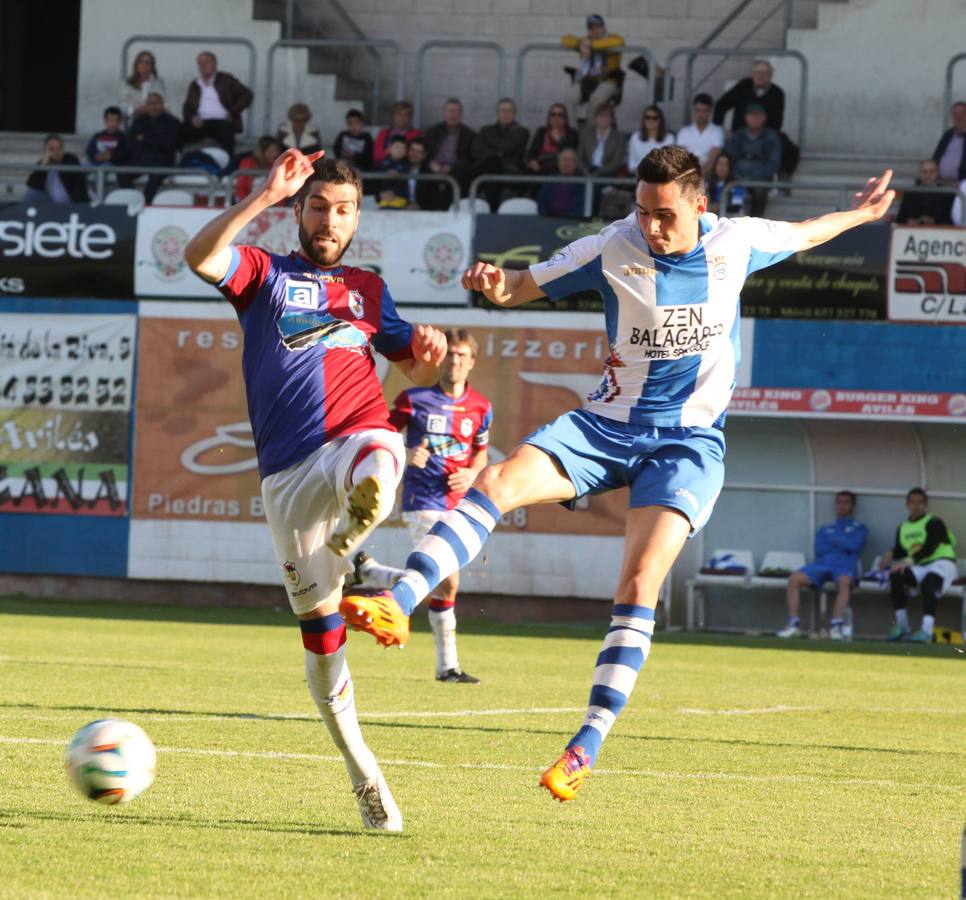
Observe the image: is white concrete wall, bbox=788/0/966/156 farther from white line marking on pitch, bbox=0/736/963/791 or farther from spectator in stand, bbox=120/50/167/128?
white line marking on pitch, bbox=0/736/963/791

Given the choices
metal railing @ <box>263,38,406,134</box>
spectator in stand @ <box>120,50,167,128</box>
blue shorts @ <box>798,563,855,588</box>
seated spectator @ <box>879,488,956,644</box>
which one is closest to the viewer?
seated spectator @ <box>879,488,956,644</box>

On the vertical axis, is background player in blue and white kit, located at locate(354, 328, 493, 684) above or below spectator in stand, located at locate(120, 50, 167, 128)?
below

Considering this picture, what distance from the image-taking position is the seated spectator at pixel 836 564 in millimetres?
20422

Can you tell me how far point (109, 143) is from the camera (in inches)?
883

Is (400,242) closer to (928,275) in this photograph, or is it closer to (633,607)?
(928,275)

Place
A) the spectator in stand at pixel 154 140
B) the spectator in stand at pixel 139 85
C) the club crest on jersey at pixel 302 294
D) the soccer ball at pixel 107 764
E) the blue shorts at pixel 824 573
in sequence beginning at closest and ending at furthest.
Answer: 1. the soccer ball at pixel 107 764
2. the club crest on jersey at pixel 302 294
3. the blue shorts at pixel 824 573
4. the spectator in stand at pixel 154 140
5. the spectator in stand at pixel 139 85

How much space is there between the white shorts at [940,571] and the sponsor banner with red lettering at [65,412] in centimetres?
964

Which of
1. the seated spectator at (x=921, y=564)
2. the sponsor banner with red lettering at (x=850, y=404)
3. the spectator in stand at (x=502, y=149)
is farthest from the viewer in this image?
the spectator in stand at (x=502, y=149)

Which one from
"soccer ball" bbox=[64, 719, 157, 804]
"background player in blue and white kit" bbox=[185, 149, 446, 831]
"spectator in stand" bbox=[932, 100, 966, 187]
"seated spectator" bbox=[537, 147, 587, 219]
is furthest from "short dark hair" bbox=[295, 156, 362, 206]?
"spectator in stand" bbox=[932, 100, 966, 187]

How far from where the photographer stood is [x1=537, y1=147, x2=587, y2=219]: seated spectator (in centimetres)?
2075

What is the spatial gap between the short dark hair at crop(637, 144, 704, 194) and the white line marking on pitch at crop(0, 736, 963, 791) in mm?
2553

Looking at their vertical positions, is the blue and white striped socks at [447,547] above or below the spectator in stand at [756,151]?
below

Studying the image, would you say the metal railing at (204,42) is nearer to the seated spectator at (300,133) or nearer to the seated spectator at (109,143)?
the seated spectator at (109,143)

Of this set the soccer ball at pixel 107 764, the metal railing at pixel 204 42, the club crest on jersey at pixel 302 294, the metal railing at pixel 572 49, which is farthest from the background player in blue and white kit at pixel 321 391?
the metal railing at pixel 204 42
